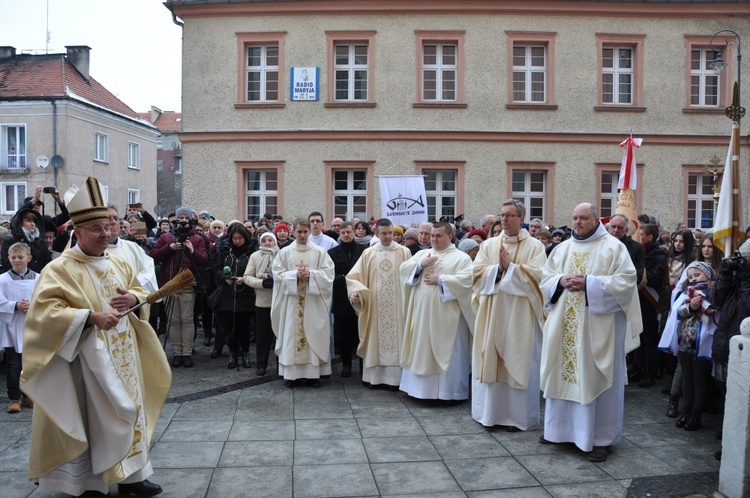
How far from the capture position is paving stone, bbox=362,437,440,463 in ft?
18.5

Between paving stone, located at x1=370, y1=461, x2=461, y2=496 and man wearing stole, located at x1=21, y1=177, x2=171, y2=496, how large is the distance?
163 cm

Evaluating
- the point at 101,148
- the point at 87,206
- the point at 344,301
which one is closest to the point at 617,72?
the point at 344,301

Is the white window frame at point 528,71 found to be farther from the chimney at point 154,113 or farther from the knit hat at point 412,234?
the chimney at point 154,113

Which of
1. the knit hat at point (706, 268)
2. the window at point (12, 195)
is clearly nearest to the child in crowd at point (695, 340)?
the knit hat at point (706, 268)

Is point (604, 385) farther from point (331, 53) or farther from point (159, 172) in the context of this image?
point (159, 172)

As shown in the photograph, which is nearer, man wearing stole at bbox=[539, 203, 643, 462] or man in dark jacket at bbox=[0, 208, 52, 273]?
man wearing stole at bbox=[539, 203, 643, 462]

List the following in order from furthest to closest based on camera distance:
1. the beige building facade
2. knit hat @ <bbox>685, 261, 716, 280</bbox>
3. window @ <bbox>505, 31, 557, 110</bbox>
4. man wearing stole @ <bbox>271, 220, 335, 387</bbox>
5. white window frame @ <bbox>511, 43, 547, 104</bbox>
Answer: white window frame @ <bbox>511, 43, 547, 104</bbox> → window @ <bbox>505, 31, 557, 110</bbox> → the beige building facade → man wearing stole @ <bbox>271, 220, 335, 387</bbox> → knit hat @ <bbox>685, 261, 716, 280</bbox>

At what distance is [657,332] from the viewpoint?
853 cm

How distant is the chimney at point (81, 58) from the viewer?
3597 cm

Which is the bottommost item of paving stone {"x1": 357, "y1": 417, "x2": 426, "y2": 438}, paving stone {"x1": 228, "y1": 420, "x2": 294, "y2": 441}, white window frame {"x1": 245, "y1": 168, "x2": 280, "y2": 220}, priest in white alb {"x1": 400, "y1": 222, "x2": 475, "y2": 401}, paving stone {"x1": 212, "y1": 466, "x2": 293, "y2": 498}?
paving stone {"x1": 357, "y1": 417, "x2": 426, "y2": 438}

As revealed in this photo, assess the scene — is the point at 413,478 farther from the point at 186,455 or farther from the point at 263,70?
the point at 263,70

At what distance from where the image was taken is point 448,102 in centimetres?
1920

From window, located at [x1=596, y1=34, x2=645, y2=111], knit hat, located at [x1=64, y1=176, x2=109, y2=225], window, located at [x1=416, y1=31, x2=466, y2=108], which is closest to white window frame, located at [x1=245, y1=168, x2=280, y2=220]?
window, located at [x1=416, y1=31, x2=466, y2=108]

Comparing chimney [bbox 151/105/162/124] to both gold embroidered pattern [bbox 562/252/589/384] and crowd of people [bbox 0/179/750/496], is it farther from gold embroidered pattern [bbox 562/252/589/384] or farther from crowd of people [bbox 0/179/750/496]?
gold embroidered pattern [bbox 562/252/589/384]
